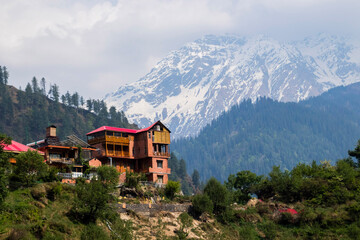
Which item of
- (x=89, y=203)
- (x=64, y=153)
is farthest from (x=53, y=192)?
(x=64, y=153)

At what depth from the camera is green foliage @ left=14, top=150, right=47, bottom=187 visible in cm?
6969

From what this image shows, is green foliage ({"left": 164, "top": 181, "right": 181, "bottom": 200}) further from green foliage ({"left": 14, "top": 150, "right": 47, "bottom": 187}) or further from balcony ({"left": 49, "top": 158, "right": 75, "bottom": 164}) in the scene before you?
green foliage ({"left": 14, "top": 150, "right": 47, "bottom": 187})

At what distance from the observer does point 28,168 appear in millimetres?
71312

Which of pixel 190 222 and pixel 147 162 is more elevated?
pixel 147 162

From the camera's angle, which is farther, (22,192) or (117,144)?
(117,144)

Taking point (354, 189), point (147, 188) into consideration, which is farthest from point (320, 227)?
point (147, 188)

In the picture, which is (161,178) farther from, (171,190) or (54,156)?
(54,156)

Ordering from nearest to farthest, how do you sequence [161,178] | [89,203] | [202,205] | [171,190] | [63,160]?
[89,203]
[202,205]
[171,190]
[63,160]
[161,178]

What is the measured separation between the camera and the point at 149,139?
10094cm

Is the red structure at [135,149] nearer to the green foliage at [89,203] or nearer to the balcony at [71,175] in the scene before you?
the balcony at [71,175]

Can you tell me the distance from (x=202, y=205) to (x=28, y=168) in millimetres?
26013

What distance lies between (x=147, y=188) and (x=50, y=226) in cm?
2801

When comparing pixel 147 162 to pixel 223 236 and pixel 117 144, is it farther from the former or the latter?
pixel 223 236

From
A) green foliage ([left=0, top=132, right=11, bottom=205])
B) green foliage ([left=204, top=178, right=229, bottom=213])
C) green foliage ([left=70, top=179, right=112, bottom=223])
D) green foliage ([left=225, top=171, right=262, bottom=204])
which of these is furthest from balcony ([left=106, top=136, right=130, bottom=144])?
green foliage ([left=0, top=132, right=11, bottom=205])
